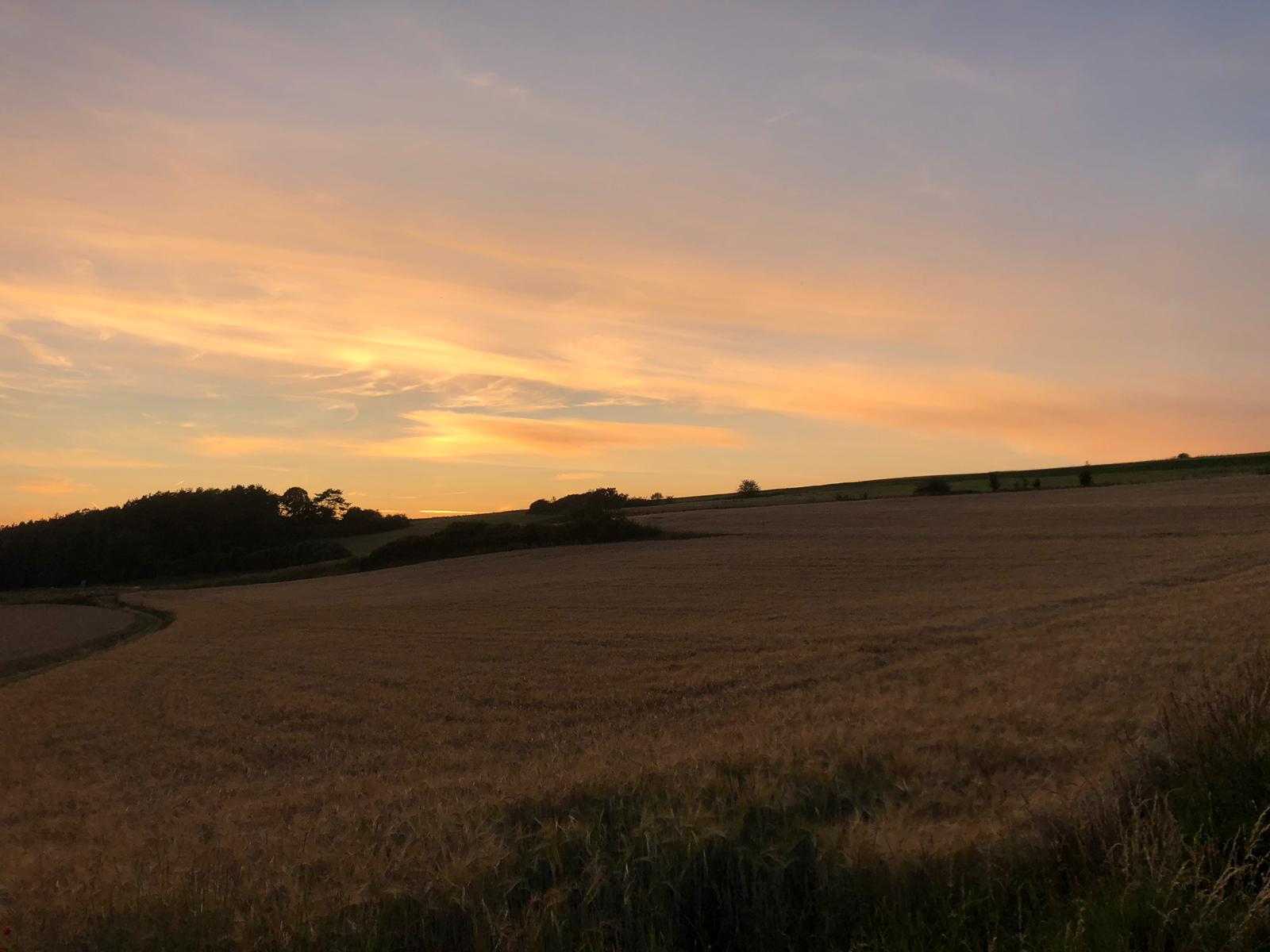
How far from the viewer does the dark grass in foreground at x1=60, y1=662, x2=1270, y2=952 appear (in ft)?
14.8

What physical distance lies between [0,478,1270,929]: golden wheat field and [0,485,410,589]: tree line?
2039 inches

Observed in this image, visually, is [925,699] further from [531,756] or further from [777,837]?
[777,837]

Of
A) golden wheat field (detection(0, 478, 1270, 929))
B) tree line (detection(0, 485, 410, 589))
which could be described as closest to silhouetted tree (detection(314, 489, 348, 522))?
tree line (detection(0, 485, 410, 589))

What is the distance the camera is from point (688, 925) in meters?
5.38

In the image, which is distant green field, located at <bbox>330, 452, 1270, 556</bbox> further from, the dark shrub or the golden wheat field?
the golden wheat field

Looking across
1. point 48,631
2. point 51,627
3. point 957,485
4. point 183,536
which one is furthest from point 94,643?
point 957,485

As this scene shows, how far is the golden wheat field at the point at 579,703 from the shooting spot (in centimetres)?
745

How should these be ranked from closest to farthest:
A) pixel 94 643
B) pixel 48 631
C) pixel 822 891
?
pixel 822 891 → pixel 94 643 → pixel 48 631

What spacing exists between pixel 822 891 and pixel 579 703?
1252 centimetres

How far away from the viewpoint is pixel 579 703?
17531mm

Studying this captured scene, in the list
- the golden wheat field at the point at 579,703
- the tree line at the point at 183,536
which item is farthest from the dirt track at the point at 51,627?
the tree line at the point at 183,536

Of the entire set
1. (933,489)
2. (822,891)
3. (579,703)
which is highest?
(933,489)

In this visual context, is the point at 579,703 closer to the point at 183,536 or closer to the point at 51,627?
the point at 51,627

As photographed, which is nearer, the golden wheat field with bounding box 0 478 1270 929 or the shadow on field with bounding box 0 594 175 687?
the golden wheat field with bounding box 0 478 1270 929
